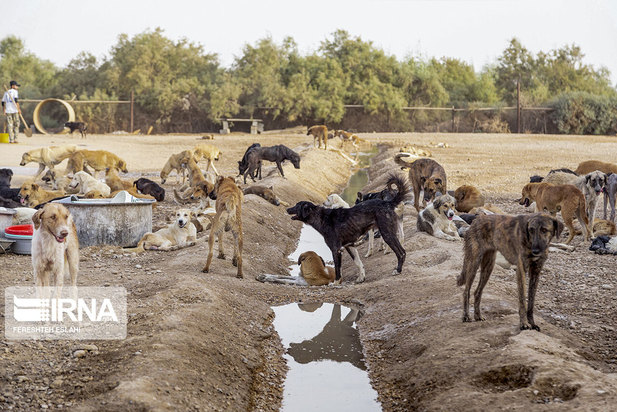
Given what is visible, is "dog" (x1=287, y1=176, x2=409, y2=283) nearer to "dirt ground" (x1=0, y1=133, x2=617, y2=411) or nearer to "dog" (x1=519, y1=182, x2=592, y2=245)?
"dirt ground" (x1=0, y1=133, x2=617, y2=411)

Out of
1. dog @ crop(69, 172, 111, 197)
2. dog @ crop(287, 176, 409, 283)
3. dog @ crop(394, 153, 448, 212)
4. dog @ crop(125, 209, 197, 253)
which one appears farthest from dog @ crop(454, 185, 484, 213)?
dog @ crop(69, 172, 111, 197)

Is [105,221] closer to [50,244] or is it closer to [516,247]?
[50,244]

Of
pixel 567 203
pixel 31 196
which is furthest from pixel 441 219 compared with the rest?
pixel 31 196

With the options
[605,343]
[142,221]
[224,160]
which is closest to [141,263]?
[142,221]

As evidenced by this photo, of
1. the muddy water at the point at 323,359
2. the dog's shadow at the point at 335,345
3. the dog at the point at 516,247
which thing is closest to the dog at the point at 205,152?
the muddy water at the point at 323,359

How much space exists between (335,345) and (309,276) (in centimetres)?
220

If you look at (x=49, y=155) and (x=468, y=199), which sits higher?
(x=49, y=155)

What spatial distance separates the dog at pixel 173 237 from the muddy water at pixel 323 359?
9.42 feet

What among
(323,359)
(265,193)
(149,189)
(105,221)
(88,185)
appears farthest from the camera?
(265,193)

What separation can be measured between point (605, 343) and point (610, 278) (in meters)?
2.96

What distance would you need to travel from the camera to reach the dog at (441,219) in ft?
40.8

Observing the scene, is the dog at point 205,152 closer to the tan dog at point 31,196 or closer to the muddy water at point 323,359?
the tan dog at point 31,196

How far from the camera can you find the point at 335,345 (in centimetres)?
820

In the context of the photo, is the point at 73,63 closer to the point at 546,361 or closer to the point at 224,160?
the point at 224,160
